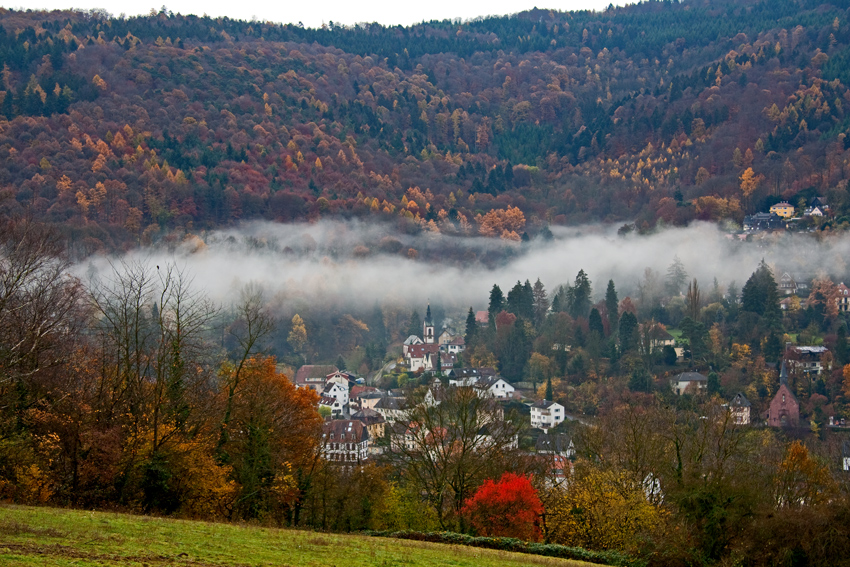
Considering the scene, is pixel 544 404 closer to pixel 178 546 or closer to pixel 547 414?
pixel 547 414

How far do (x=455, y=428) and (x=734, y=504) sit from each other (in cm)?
1822

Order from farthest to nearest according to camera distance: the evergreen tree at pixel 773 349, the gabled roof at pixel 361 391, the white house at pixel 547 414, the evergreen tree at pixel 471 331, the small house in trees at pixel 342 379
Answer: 1. the evergreen tree at pixel 471 331
2. the small house in trees at pixel 342 379
3. the gabled roof at pixel 361 391
4. the evergreen tree at pixel 773 349
5. the white house at pixel 547 414

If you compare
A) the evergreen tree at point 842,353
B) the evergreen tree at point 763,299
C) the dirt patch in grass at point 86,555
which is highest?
the dirt patch in grass at point 86,555

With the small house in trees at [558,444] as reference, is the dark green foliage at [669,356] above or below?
below

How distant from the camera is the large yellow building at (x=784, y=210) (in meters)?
166

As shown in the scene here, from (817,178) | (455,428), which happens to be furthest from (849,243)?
(455,428)

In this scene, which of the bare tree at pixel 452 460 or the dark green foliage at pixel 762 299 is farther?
the dark green foliage at pixel 762 299

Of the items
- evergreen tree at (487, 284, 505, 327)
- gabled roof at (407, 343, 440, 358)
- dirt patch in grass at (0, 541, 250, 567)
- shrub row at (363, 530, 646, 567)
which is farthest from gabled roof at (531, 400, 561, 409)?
dirt patch in grass at (0, 541, 250, 567)

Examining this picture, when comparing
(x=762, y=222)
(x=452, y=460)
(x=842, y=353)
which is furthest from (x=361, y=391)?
(x=762, y=222)

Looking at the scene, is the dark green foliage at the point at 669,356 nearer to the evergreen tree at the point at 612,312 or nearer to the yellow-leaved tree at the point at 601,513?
the evergreen tree at the point at 612,312

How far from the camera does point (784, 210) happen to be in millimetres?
167750

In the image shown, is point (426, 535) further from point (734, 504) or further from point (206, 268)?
point (206, 268)

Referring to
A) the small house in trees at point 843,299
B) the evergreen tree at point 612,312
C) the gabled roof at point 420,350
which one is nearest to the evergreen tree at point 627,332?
the evergreen tree at point 612,312

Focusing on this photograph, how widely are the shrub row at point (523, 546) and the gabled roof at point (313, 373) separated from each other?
9163 centimetres
